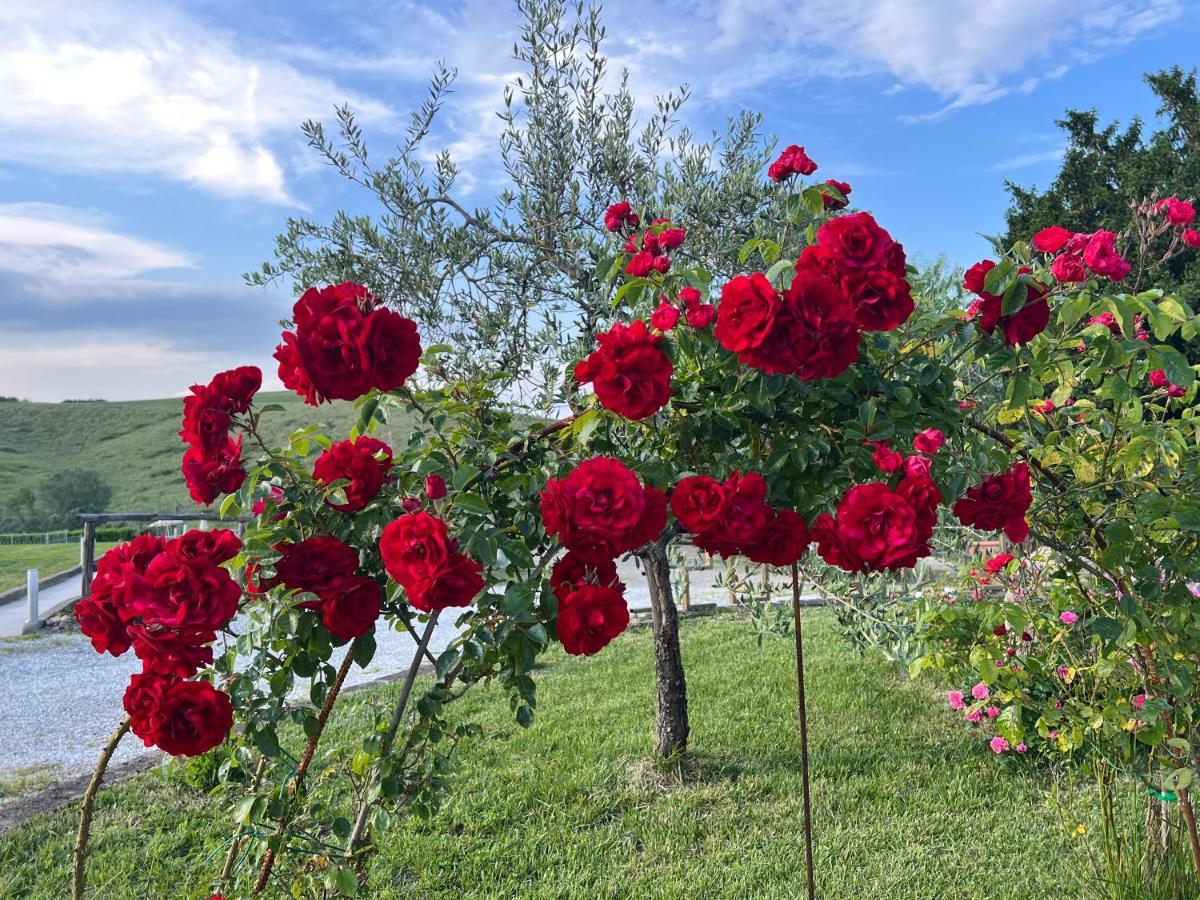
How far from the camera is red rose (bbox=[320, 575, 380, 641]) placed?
1728 mm

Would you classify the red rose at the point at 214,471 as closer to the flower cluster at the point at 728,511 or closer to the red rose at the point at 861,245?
the flower cluster at the point at 728,511

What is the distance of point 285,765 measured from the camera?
212 centimetres

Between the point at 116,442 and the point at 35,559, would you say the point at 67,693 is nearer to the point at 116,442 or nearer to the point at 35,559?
the point at 35,559

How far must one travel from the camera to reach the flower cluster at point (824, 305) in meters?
1.63

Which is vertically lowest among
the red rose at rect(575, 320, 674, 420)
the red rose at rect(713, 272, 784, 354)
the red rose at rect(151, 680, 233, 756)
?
the red rose at rect(151, 680, 233, 756)

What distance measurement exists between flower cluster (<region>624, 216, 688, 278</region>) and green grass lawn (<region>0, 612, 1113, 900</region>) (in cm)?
201

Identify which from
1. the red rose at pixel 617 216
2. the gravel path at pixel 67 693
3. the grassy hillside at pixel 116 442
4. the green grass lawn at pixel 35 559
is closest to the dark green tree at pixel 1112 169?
the gravel path at pixel 67 693

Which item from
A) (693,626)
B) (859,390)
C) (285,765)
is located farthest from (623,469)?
(693,626)

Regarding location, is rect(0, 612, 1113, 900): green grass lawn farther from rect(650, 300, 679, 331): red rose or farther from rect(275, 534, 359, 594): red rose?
rect(650, 300, 679, 331): red rose

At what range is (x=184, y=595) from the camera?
156cm

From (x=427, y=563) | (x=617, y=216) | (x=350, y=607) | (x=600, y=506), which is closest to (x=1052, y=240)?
(x=617, y=216)

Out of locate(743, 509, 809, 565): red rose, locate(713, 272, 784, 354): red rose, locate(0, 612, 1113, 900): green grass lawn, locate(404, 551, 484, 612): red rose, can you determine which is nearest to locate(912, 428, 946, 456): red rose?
locate(743, 509, 809, 565): red rose

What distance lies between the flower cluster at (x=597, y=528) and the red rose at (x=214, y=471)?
2.47 ft

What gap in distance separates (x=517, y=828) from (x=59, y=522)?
27377 mm
